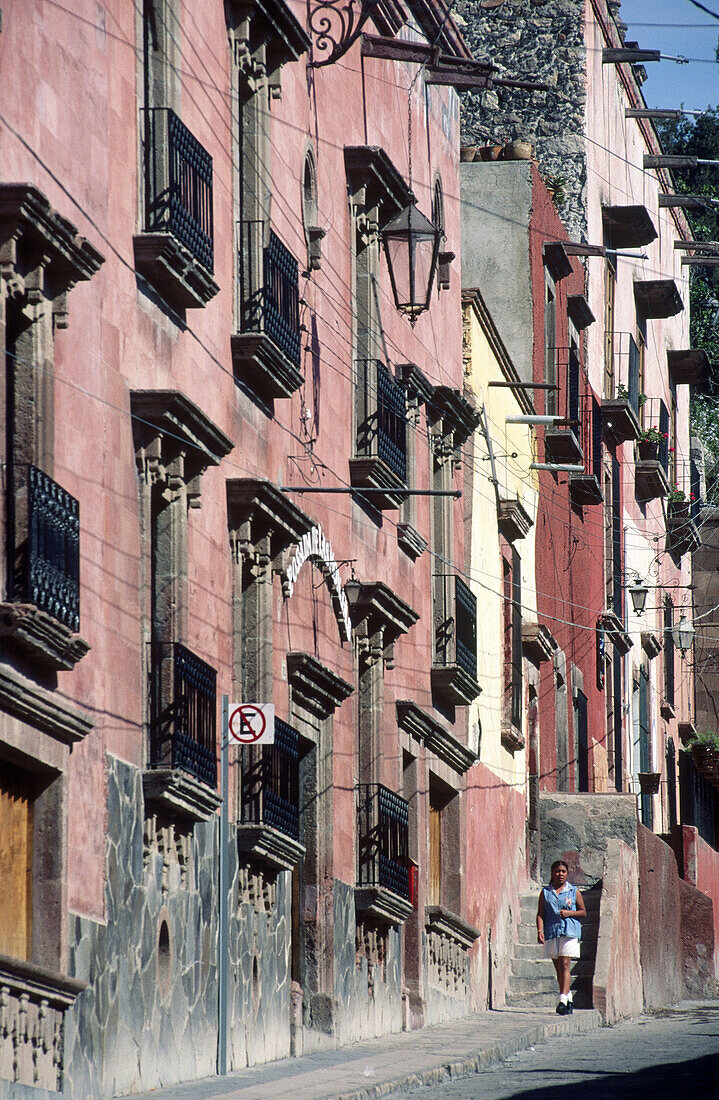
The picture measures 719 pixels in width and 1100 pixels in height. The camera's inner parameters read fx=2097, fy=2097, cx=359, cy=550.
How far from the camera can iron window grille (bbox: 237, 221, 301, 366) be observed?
51.4 feet

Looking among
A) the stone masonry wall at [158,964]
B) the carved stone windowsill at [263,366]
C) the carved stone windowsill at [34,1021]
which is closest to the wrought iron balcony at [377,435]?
the carved stone windowsill at [263,366]

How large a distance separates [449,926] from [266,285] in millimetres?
9119

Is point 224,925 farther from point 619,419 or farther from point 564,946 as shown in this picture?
point 619,419

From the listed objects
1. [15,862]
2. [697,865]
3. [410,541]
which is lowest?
[15,862]

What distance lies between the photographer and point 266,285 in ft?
51.7

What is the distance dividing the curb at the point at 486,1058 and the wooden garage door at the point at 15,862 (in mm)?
2117

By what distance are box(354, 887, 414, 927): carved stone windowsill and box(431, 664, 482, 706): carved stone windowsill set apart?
3.38m

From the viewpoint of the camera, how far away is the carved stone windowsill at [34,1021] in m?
A: 10.3

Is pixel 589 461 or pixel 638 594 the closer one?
pixel 589 461

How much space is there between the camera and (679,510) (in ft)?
145

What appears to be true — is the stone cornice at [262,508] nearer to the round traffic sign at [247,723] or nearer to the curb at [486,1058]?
the round traffic sign at [247,723]

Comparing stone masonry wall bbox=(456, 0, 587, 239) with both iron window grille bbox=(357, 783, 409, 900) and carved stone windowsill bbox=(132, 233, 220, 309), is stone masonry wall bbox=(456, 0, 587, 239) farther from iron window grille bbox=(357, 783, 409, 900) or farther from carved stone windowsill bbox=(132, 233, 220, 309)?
carved stone windowsill bbox=(132, 233, 220, 309)

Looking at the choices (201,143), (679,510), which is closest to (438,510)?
A: (201,143)

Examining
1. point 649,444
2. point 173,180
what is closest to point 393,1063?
point 173,180
